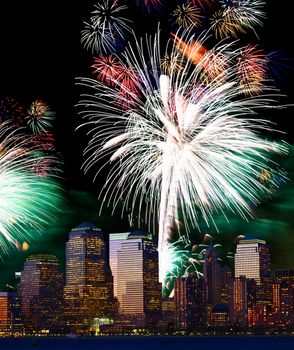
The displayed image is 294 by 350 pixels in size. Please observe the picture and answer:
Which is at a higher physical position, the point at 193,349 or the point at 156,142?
the point at 156,142

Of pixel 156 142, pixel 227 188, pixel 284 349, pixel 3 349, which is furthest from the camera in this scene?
pixel 3 349

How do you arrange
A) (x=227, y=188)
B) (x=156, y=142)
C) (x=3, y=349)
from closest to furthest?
1. (x=227, y=188)
2. (x=156, y=142)
3. (x=3, y=349)

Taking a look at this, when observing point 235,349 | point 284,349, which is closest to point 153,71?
point 284,349

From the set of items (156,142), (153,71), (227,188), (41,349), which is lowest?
(41,349)

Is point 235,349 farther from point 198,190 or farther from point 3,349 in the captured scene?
point 198,190

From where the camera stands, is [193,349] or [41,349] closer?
[193,349]

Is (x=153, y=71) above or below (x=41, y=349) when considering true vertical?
above

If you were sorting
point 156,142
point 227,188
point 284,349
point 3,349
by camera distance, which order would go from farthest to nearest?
point 3,349 → point 284,349 → point 156,142 → point 227,188

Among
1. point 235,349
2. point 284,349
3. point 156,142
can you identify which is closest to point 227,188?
point 156,142

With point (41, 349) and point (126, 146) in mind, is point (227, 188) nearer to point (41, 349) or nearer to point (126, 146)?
point (126, 146)
